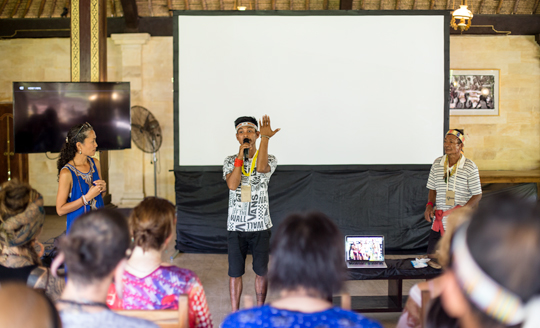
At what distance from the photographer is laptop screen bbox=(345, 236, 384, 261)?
10.8 feet

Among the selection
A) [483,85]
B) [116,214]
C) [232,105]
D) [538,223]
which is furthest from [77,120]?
[483,85]

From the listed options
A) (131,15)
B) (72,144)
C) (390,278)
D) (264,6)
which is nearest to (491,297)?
(390,278)

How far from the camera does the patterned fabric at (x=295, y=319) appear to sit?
106 cm

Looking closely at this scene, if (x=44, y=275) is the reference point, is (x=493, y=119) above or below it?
above

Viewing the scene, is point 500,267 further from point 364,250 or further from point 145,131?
point 145,131

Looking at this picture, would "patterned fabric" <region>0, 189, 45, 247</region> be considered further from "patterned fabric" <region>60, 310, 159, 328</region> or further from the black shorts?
the black shorts

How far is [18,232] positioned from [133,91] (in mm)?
6258

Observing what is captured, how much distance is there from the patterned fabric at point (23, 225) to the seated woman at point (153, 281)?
1.87 ft

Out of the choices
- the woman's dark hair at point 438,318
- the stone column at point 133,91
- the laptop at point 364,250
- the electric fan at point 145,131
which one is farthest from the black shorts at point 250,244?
the stone column at point 133,91

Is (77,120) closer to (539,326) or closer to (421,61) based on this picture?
(421,61)

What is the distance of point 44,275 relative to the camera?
1.67 meters

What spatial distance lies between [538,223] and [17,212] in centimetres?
→ 196

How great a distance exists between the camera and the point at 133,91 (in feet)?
25.2

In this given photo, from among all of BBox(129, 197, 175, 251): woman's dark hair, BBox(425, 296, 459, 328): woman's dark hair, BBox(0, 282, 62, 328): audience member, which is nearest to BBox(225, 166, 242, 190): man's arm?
BBox(129, 197, 175, 251): woman's dark hair
